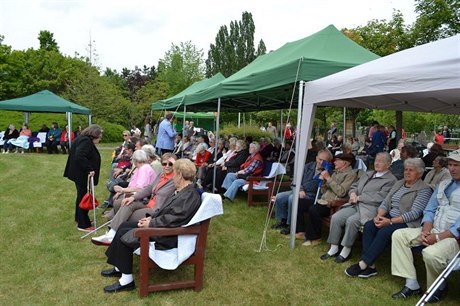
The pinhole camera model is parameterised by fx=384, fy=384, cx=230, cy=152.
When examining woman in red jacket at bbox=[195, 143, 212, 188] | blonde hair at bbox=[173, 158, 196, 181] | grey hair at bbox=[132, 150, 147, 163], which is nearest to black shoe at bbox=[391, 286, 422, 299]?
blonde hair at bbox=[173, 158, 196, 181]

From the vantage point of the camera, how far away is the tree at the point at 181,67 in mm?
31453

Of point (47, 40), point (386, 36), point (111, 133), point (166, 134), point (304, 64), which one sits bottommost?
point (111, 133)

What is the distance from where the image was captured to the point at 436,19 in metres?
13.5

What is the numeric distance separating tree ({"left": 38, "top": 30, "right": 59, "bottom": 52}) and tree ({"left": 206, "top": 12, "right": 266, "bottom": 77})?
17214 mm

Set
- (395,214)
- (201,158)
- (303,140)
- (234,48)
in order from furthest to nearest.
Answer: (234,48) → (201,158) → (303,140) → (395,214)

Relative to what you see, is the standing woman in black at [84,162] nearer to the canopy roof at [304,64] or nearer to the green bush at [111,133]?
the canopy roof at [304,64]

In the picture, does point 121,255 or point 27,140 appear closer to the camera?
point 121,255

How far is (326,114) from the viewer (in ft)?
82.9

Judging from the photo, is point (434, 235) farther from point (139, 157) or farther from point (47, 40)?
point (47, 40)

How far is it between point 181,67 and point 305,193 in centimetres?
2894

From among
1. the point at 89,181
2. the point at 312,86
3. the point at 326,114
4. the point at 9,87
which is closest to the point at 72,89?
the point at 9,87

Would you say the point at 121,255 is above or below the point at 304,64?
Answer: below

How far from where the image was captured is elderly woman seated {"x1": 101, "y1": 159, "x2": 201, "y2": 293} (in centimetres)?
330

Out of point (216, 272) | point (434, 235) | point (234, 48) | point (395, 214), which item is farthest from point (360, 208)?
point (234, 48)
